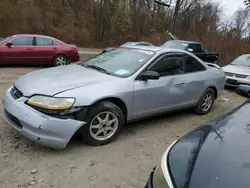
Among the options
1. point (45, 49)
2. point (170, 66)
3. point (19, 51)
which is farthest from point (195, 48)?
point (170, 66)

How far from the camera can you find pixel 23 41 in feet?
34.2

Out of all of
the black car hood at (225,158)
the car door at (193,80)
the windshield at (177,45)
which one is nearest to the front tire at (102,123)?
the car door at (193,80)

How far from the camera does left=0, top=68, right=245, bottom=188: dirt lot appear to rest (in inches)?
121

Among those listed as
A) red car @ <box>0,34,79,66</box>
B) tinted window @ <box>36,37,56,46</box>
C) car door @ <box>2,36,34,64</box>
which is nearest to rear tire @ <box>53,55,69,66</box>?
red car @ <box>0,34,79,66</box>

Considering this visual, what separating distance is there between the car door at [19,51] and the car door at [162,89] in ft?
23.6

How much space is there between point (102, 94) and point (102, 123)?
426 millimetres

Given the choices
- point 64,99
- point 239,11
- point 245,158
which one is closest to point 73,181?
point 64,99

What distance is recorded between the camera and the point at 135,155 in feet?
12.4

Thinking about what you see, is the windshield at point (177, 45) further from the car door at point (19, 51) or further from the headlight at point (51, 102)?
the headlight at point (51, 102)

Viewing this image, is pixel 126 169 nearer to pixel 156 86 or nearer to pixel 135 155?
pixel 135 155

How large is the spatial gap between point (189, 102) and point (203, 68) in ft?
2.74

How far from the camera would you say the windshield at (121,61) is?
434cm

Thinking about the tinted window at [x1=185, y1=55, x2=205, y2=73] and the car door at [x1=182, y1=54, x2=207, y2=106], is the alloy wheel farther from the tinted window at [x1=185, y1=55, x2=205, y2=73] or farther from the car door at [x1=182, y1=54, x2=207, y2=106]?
the tinted window at [x1=185, y1=55, x2=205, y2=73]

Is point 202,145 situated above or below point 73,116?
above
